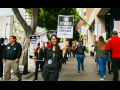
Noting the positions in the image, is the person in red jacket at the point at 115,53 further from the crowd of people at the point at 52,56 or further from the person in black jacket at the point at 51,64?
the person in black jacket at the point at 51,64

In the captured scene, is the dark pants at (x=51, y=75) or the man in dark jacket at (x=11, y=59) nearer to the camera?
the dark pants at (x=51, y=75)

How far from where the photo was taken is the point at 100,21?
16516mm

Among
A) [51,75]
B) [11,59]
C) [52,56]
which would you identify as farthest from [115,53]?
[11,59]

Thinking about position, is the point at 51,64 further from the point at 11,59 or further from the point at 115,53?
the point at 115,53

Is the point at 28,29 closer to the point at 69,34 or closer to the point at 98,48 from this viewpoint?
the point at 69,34

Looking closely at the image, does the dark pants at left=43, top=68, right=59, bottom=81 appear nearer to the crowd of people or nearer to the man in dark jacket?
the crowd of people

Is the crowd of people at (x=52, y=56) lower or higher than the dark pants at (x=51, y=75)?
higher

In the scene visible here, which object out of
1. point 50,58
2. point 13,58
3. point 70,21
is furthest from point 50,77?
point 70,21

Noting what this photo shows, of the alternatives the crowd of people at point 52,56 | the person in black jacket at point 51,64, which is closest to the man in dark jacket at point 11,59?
the crowd of people at point 52,56

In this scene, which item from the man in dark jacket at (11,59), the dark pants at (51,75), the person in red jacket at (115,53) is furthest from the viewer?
the man in dark jacket at (11,59)

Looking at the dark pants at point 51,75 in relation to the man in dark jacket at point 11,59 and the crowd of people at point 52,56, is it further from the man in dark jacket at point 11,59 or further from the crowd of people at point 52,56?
the man in dark jacket at point 11,59

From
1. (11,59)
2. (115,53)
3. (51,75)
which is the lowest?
(51,75)

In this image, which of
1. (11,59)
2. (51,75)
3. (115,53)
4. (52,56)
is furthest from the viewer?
(11,59)

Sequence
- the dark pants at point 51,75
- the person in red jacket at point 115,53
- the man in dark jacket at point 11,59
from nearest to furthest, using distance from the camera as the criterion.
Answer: the dark pants at point 51,75 → the person in red jacket at point 115,53 → the man in dark jacket at point 11,59
